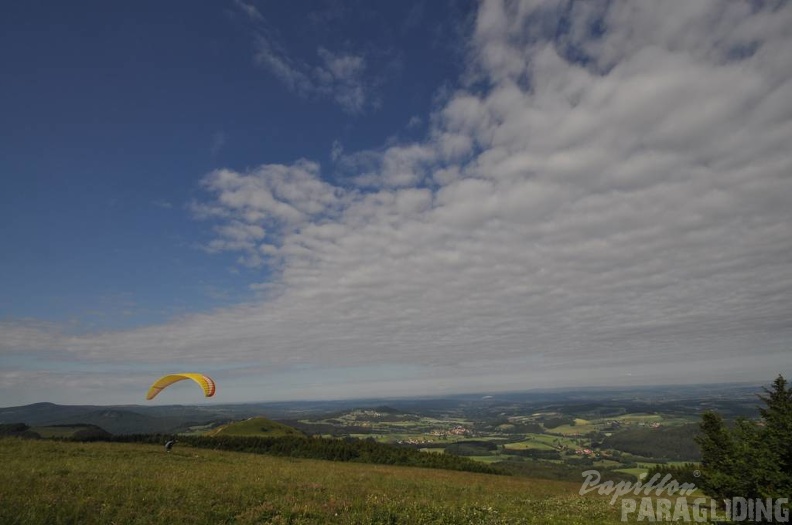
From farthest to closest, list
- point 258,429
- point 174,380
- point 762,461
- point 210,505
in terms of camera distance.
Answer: point 258,429 → point 174,380 → point 762,461 → point 210,505

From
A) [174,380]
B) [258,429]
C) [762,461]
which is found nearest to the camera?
[762,461]

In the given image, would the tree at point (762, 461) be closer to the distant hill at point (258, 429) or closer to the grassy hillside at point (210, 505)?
the grassy hillside at point (210, 505)

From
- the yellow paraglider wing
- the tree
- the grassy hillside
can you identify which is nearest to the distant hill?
the yellow paraglider wing

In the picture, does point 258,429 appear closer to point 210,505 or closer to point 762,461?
point 210,505

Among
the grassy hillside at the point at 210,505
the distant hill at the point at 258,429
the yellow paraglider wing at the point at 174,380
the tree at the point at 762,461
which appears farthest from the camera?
the distant hill at the point at 258,429

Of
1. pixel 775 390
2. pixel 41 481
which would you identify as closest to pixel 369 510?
pixel 41 481

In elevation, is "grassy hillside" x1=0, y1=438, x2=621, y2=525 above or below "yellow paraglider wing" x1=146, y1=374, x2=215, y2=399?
below

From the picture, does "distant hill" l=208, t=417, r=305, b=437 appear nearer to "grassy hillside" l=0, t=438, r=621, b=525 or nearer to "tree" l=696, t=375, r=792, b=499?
"grassy hillside" l=0, t=438, r=621, b=525

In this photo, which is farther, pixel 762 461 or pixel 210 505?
pixel 762 461

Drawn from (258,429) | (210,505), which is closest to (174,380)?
(210,505)

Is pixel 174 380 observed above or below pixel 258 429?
above

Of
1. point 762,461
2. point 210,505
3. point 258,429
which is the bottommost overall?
point 258,429

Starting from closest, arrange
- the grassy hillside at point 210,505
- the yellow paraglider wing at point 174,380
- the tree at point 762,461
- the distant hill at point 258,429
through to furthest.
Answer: the grassy hillside at point 210,505 < the tree at point 762,461 < the yellow paraglider wing at point 174,380 < the distant hill at point 258,429

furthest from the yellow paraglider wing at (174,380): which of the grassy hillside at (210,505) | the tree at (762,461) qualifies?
the tree at (762,461)
